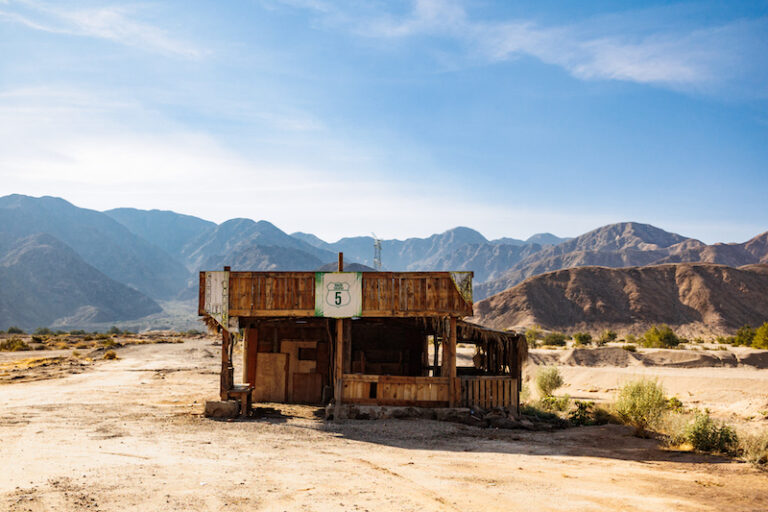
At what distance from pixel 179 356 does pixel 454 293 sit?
30.3 metres

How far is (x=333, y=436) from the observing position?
13.6 metres

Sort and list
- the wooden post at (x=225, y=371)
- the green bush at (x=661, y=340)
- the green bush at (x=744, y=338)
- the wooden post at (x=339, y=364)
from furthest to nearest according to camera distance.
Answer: the green bush at (x=661, y=340)
the green bush at (x=744, y=338)
the wooden post at (x=339, y=364)
the wooden post at (x=225, y=371)

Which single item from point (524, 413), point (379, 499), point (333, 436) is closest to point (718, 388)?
point (524, 413)

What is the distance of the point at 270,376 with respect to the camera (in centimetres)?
1944

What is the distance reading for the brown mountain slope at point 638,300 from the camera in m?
74.6

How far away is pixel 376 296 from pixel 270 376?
221 inches

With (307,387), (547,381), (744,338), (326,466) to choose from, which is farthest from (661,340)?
(326,466)

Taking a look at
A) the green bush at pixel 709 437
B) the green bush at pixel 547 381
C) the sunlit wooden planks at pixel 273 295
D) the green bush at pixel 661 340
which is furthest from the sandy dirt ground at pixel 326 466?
the green bush at pixel 661 340

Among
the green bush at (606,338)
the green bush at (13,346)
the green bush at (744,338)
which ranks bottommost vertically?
the green bush at (13,346)

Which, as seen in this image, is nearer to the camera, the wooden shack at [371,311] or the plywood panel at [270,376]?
the wooden shack at [371,311]

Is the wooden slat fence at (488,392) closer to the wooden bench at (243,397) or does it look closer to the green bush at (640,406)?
the green bush at (640,406)

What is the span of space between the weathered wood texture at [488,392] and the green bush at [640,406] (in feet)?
9.49

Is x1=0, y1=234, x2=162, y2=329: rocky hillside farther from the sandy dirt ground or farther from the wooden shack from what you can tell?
the sandy dirt ground

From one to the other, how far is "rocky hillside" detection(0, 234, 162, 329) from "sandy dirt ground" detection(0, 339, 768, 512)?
120m
